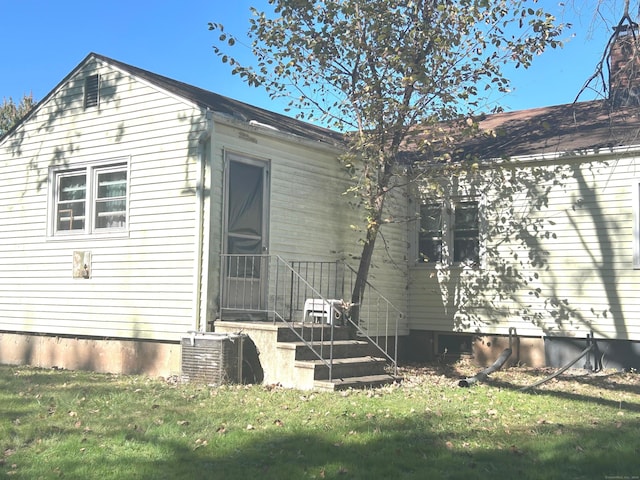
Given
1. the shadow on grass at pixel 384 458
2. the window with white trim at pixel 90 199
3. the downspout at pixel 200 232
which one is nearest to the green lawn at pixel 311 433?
the shadow on grass at pixel 384 458

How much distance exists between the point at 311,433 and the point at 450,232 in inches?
281

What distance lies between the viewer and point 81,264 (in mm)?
10930

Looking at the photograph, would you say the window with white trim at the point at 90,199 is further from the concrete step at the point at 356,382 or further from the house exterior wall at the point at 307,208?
the concrete step at the point at 356,382

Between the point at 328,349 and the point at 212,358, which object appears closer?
the point at 212,358

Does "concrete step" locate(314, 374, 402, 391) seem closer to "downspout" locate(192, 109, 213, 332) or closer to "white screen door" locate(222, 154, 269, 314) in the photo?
"white screen door" locate(222, 154, 269, 314)

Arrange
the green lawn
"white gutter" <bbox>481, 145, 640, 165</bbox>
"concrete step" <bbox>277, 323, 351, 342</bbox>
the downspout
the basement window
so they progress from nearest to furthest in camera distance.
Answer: the green lawn, "concrete step" <bbox>277, 323, 351, 342</bbox>, the downspout, "white gutter" <bbox>481, 145, 640, 165</bbox>, the basement window

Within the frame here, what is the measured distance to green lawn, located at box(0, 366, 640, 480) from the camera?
16.9 feet

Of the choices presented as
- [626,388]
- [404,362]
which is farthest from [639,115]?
[404,362]

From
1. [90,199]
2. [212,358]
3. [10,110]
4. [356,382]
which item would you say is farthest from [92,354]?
[10,110]

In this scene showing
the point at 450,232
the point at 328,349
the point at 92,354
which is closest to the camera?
the point at 328,349

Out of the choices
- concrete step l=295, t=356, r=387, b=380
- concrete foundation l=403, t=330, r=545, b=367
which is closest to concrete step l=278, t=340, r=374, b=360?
concrete step l=295, t=356, r=387, b=380

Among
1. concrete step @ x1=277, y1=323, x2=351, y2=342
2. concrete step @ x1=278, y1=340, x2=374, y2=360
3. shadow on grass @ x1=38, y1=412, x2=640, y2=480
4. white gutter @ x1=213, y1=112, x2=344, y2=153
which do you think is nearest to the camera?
shadow on grass @ x1=38, y1=412, x2=640, y2=480

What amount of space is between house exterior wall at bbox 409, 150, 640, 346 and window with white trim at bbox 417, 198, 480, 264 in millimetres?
223

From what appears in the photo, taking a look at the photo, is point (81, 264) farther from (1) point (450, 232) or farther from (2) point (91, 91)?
(1) point (450, 232)
